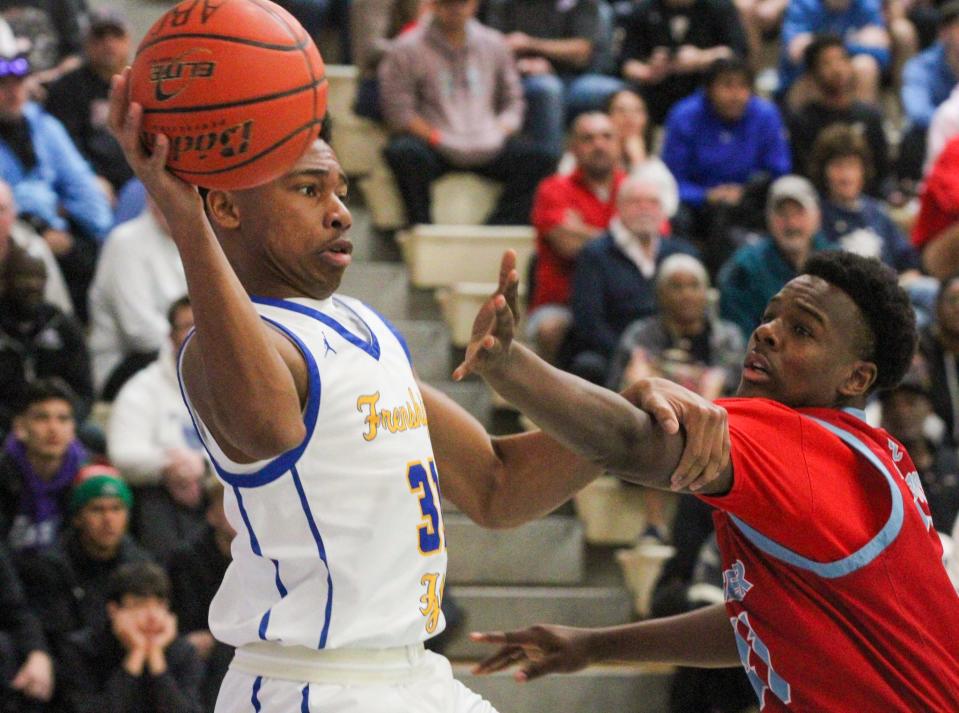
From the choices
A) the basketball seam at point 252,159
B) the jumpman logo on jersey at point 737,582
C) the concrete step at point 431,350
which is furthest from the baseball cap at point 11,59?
the jumpman logo on jersey at point 737,582

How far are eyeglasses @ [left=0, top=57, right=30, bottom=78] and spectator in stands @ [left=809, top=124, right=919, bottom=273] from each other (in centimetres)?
424

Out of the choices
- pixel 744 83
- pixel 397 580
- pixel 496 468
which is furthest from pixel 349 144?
pixel 397 580

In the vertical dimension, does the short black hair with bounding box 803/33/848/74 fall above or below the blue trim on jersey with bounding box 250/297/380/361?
below

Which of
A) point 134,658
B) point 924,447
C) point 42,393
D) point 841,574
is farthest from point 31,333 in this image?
point 841,574

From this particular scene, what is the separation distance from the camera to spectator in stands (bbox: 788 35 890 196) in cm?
985

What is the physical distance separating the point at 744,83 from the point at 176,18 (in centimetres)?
693

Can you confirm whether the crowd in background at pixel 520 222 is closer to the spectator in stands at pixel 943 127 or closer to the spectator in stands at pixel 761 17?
the spectator in stands at pixel 943 127

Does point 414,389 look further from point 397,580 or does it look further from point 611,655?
point 611,655

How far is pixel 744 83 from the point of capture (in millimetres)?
9641

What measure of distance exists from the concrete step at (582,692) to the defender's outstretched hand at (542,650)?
3.15 metres

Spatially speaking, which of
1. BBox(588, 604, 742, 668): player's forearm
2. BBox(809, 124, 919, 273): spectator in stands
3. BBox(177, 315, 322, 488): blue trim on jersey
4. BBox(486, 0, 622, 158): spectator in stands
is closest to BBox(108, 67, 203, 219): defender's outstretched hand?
BBox(177, 315, 322, 488): blue trim on jersey

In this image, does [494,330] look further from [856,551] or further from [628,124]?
[628,124]

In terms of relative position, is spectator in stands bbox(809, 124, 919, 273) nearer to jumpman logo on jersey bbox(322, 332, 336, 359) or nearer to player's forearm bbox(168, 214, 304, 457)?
jumpman logo on jersey bbox(322, 332, 336, 359)

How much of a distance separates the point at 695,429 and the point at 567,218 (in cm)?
552
